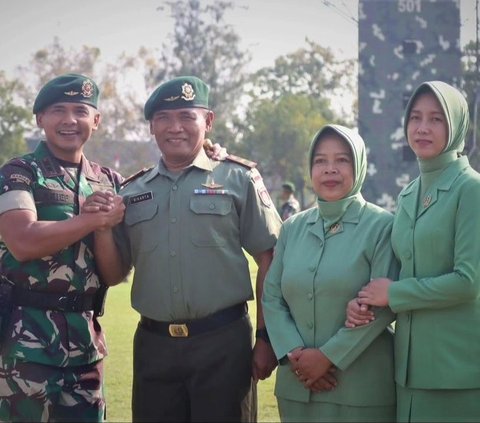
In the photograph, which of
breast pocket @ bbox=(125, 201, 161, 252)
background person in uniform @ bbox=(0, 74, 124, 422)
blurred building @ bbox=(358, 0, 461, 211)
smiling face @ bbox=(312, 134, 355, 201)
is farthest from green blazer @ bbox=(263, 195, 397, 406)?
blurred building @ bbox=(358, 0, 461, 211)

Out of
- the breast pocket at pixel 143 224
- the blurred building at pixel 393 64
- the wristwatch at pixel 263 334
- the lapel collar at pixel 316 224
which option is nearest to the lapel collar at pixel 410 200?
the lapel collar at pixel 316 224

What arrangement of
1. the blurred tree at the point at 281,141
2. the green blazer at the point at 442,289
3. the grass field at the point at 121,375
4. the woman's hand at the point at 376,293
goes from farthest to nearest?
1. the blurred tree at the point at 281,141
2. the grass field at the point at 121,375
3. the woman's hand at the point at 376,293
4. the green blazer at the point at 442,289

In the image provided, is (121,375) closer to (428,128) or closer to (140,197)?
(140,197)

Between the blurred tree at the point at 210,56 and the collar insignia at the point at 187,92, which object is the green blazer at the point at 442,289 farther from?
the blurred tree at the point at 210,56

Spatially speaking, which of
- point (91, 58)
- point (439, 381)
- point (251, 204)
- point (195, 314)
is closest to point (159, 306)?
point (195, 314)

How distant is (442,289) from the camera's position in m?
3.16

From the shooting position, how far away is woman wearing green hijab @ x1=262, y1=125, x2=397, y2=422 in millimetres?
3367

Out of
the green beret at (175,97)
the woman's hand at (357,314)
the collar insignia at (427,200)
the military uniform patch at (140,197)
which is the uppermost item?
the green beret at (175,97)

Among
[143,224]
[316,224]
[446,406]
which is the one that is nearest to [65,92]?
[143,224]

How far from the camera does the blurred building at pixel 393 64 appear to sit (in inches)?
604

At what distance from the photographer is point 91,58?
44625 millimetres

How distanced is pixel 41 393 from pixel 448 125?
7.45 feet

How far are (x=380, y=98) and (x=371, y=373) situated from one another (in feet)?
41.8

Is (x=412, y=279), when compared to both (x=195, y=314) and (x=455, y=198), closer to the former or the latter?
(x=455, y=198)
